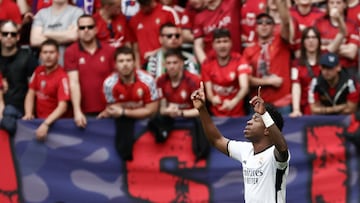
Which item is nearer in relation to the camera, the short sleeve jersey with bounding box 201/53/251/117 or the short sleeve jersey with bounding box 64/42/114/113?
the short sleeve jersey with bounding box 201/53/251/117

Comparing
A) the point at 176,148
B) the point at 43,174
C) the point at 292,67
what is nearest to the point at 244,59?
the point at 292,67

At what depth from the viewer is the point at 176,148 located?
1112 cm

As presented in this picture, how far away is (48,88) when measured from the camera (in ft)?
37.1

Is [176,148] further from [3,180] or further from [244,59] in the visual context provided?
[3,180]

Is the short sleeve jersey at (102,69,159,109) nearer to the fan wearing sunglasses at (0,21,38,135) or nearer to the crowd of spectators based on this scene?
the crowd of spectators

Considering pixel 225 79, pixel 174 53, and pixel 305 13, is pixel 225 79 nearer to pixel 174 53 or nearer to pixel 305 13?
pixel 174 53

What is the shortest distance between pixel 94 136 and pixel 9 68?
1448 millimetres

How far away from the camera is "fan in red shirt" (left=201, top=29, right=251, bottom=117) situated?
440 inches

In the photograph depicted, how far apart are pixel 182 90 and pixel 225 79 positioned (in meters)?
0.55

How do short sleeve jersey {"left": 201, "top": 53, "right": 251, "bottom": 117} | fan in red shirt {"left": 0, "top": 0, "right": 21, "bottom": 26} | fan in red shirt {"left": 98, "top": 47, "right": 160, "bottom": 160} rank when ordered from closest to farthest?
fan in red shirt {"left": 98, "top": 47, "right": 160, "bottom": 160} → short sleeve jersey {"left": 201, "top": 53, "right": 251, "bottom": 117} → fan in red shirt {"left": 0, "top": 0, "right": 21, "bottom": 26}

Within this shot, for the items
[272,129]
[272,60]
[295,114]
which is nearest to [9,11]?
[272,60]

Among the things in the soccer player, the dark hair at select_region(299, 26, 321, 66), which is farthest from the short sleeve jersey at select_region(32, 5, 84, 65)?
the soccer player

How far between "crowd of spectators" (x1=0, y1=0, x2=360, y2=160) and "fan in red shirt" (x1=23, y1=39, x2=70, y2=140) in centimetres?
1

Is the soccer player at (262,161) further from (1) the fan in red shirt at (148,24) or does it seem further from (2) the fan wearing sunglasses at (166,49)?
(1) the fan in red shirt at (148,24)
